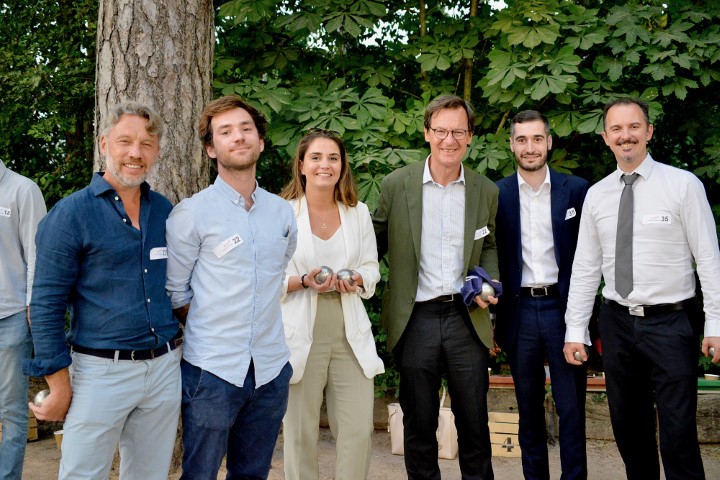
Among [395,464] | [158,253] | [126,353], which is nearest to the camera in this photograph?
[126,353]

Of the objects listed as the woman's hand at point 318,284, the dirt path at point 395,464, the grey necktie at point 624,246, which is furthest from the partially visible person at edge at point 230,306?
the dirt path at point 395,464

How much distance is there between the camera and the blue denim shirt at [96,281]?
2.36 metres

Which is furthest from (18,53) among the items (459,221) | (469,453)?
(469,453)

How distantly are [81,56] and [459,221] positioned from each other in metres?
3.77

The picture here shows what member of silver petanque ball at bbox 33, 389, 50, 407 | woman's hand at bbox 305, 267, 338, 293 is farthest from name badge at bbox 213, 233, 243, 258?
silver petanque ball at bbox 33, 389, 50, 407

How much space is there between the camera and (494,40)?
5.62 metres

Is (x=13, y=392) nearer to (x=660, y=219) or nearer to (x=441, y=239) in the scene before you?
(x=441, y=239)

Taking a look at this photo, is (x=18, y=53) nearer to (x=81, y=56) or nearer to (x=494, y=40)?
(x=81, y=56)

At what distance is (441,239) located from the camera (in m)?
3.71

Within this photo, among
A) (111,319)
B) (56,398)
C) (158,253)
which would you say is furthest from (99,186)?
(56,398)

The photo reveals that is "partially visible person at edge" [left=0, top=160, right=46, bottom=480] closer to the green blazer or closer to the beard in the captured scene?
the beard

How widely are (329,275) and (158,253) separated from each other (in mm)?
856

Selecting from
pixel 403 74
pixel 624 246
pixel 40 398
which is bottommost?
pixel 40 398

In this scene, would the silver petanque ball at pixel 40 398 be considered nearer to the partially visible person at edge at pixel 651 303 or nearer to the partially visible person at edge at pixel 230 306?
the partially visible person at edge at pixel 230 306
